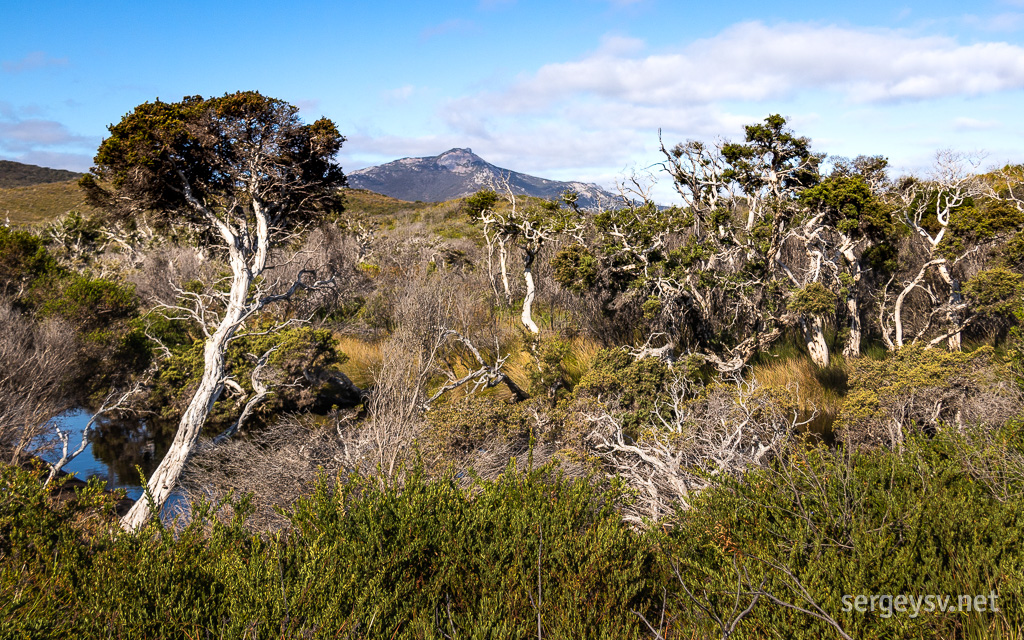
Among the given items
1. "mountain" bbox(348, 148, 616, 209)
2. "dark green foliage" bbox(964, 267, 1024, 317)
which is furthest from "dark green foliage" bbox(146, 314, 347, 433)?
"mountain" bbox(348, 148, 616, 209)

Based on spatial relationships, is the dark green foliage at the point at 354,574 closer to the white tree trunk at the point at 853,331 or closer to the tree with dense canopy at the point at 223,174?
the tree with dense canopy at the point at 223,174

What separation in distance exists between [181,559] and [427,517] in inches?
61.5

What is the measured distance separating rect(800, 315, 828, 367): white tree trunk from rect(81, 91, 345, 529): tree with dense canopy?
31.6 feet

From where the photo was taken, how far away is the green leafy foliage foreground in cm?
290

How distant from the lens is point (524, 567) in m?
3.55

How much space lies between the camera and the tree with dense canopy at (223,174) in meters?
9.85

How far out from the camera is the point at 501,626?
305 centimetres

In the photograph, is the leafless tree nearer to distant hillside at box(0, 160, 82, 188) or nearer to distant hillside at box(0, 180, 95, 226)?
distant hillside at box(0, 180, 95, 226)

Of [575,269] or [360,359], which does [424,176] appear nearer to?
[360,359]

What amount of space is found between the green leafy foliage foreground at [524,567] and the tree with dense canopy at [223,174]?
20.5 ft

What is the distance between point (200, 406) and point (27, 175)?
4097 inches

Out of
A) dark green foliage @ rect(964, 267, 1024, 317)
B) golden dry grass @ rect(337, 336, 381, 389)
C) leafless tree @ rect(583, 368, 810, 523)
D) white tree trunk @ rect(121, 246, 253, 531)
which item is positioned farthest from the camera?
golden dry grass @ rect(337, 336, 381, 389)

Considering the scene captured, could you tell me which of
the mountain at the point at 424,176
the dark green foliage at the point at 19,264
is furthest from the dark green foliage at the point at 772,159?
the mountain at the point at 424,176

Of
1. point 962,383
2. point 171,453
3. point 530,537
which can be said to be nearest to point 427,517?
point 530,537
